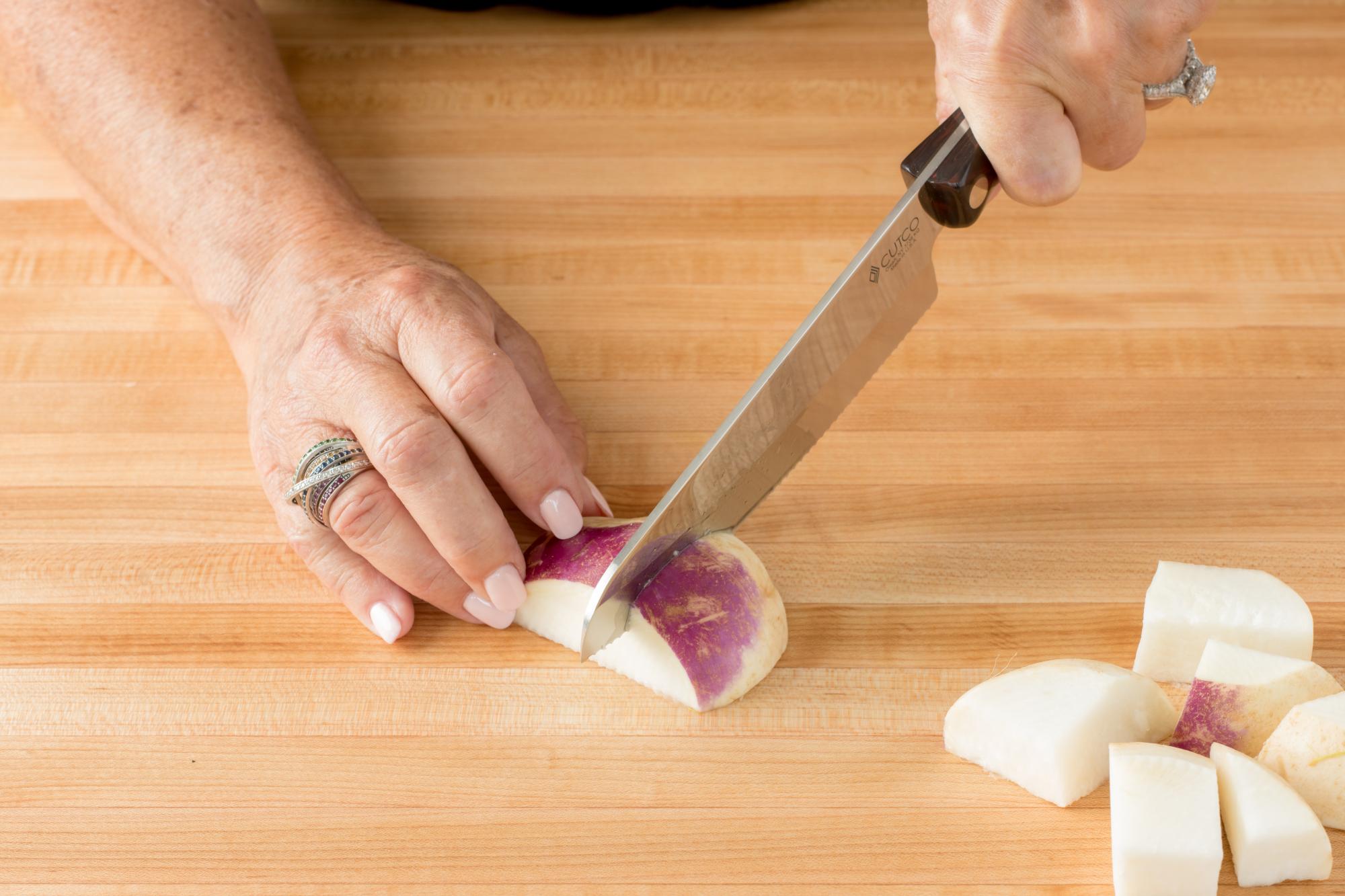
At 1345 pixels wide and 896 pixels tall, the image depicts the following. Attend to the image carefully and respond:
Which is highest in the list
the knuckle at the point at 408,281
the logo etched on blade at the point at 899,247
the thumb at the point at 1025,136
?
the thumb at the point at 1025,136

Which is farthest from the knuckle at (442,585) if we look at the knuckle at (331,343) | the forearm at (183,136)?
the forearm at (183,136)

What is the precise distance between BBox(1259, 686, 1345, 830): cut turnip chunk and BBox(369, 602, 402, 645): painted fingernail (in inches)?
37.6

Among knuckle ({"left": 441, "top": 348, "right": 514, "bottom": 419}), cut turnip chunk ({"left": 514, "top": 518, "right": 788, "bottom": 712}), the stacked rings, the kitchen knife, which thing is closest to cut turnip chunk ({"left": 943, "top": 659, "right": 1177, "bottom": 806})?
cut turnip chunk ({"left": 514, "top": 518, "right": 788, "bottom": 712})

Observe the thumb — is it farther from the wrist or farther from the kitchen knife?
the wrist

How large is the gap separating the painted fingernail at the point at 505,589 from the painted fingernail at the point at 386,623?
0.11 m

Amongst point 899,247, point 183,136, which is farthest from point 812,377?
point 183,136

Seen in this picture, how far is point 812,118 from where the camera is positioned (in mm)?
2154

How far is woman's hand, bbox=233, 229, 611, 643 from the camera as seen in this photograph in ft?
4.58

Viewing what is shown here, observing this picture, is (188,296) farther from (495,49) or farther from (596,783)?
(596,783)

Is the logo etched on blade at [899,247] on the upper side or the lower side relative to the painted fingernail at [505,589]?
upper

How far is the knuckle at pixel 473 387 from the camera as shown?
4.63 feet

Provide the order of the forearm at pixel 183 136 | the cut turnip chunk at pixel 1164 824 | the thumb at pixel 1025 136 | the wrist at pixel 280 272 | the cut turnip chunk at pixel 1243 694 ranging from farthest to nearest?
the forearm at pixel 183 136, the wrist at pixel 280 272, the thumb at pixel 1025 136, the cut turnip chunk at pixel 1243 694, the cut turnip chunk at pixel 1164 824

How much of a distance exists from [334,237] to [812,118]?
91 centimetres

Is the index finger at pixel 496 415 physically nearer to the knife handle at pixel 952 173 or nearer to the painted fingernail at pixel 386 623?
the painted fingernail at pixel 386 623
